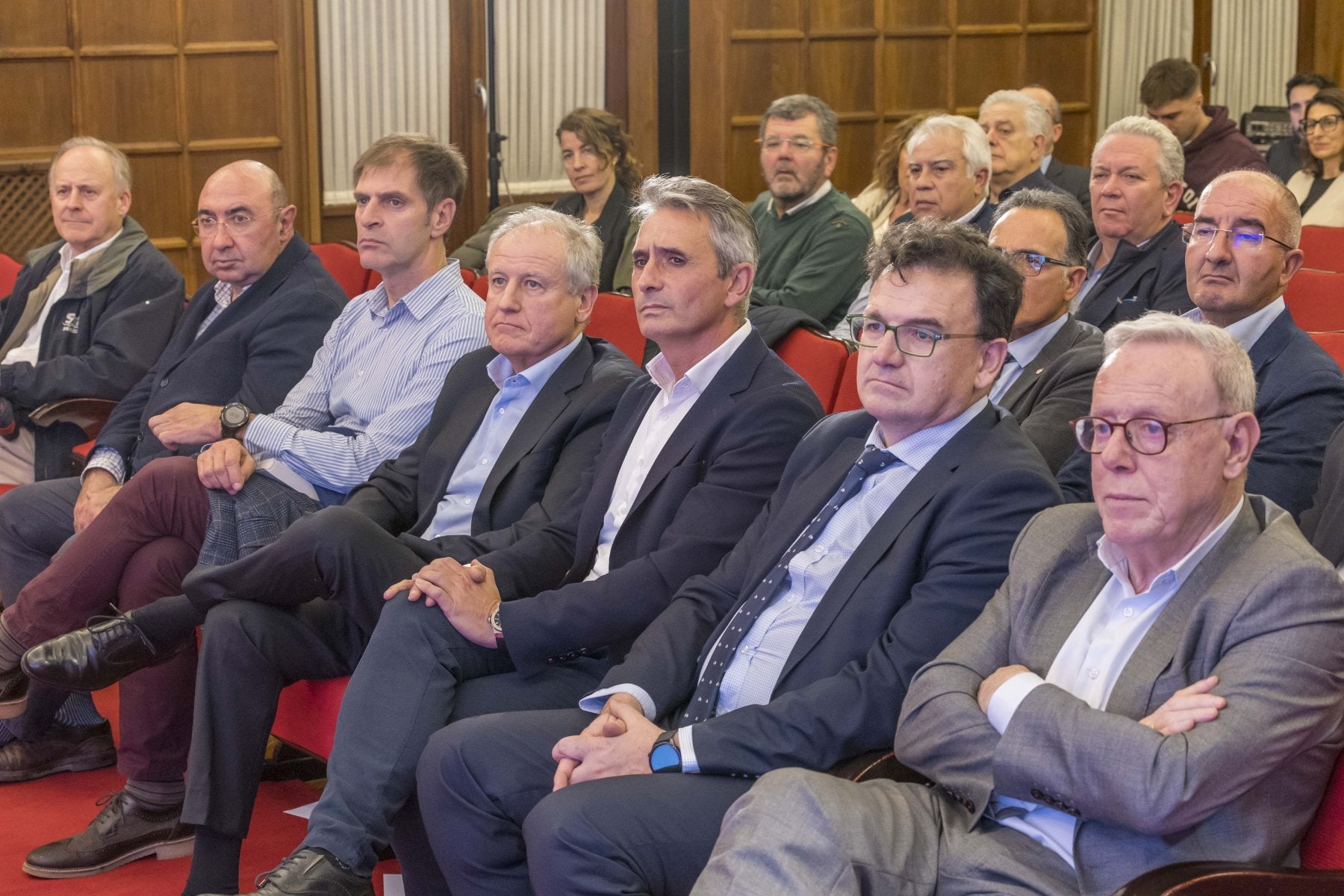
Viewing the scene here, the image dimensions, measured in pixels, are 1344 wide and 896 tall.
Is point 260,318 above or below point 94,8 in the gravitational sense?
below

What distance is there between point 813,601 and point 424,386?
1386 mm

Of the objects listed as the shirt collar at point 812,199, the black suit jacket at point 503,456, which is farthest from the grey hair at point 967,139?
the black suit jacket at point 503,456

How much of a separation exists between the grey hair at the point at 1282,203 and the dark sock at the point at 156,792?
7.57ft

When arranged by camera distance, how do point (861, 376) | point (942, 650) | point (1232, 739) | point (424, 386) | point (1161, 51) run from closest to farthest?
1. point (1232, 739)
2. point (942, 650)
3. point (861, 376)
4. point (424, 386)
5. point (1161, 51)

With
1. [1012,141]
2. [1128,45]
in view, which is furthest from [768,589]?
[1128,45]

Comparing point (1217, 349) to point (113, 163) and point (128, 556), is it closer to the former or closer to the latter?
point (128, 556)

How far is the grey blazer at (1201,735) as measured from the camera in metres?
1.64

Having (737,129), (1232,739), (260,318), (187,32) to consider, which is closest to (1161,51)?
(737,129)

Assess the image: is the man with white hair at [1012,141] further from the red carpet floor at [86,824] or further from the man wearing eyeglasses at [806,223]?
the red carpet floor at [86,824]

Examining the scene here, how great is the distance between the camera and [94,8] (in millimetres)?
6148

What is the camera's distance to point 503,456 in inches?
115

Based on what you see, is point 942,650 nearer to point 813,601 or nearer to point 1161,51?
point 813,601

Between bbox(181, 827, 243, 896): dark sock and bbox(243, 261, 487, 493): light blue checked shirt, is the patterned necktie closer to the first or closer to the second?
bbox(181, 827, 243, 896): dark sock

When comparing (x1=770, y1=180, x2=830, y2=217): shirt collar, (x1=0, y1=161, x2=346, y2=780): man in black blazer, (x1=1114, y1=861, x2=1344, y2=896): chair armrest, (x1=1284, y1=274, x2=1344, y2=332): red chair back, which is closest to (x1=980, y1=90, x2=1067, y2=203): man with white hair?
(x1=770, y1=180, x2=830, y2=217): shirt collar
